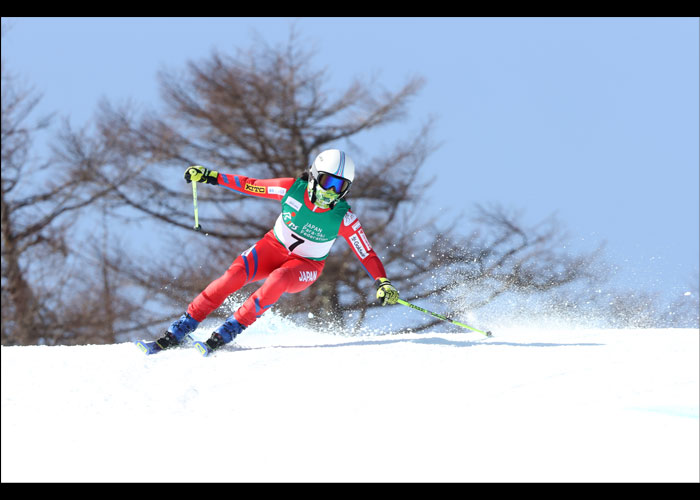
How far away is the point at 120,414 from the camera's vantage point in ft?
14.8

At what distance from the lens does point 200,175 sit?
6508mm

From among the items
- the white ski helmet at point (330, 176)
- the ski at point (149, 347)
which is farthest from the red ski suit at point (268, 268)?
the ski at point (149, 347)

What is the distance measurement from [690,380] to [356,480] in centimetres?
228

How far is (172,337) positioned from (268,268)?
1056 millimetres

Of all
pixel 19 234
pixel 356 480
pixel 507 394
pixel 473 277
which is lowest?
pixel 356 480

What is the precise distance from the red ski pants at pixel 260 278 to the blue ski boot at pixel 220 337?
0.07 metres

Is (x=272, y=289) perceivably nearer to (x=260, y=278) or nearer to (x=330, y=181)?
(x=260, y=278)

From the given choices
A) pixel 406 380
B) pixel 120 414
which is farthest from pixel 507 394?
pixel 120 414

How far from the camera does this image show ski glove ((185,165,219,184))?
6508mm

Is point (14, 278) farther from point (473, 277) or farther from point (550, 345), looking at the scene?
point (550, 345)

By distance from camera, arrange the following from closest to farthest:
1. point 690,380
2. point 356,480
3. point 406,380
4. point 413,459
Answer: point 356,480 → point 413,459 → point 690,380 → point 406,380

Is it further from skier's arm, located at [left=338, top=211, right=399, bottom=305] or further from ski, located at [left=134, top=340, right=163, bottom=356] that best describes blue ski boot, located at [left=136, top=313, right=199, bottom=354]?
skier's arm, located at [left=338, top=211, right=399, bottom=305]

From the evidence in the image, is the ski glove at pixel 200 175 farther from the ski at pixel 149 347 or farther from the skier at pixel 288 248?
the ski at pixel 149 347

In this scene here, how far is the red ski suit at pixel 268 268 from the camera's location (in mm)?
6164
